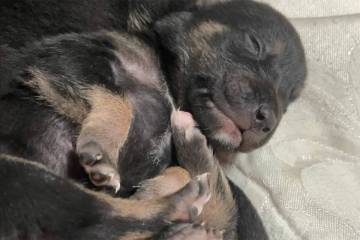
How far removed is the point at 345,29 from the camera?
140 inches

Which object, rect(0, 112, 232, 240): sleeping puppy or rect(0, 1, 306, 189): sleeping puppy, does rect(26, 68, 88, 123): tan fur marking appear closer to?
rect(0, 1, 306, 189): sleeping puppy

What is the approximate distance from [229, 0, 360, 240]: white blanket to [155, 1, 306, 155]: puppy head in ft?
1.44

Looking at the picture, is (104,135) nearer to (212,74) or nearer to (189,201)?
(189,201)

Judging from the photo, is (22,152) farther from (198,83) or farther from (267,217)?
A: (267,217)

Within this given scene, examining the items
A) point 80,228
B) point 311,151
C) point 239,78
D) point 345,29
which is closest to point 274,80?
point 239,78

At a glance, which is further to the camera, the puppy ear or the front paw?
the puppy ear

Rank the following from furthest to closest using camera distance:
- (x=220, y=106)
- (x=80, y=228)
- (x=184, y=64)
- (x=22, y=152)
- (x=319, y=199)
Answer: (x=319, y=199) < (x=184, y=64) < (x=220, y=106) < (x=22, y=152) < (x=80, y=228)

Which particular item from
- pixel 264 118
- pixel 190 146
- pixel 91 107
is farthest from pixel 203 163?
pixel 91 107

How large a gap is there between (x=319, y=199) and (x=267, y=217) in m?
0.27

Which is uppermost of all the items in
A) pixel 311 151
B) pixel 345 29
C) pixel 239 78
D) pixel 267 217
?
pixel 239 78

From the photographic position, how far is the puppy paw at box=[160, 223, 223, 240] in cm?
220

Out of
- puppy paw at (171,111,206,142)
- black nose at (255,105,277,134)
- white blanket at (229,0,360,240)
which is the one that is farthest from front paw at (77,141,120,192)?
white blanket at (229,0,360,240)

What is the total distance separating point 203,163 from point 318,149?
0.91m

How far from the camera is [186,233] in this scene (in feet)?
7.29
